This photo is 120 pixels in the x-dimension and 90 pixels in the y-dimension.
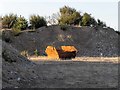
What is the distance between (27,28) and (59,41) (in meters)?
6.91

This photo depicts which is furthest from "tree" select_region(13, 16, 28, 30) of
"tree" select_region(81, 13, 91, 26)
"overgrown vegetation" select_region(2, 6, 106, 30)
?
"tree" select_region(81, 13, 91, 26)

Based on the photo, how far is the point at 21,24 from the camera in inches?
2194

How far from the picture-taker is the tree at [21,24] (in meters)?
55.5

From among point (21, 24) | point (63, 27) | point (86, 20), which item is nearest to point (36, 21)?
point (21, 24)

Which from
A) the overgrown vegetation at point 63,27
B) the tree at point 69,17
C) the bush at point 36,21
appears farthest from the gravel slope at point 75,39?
the tree at point 69,17

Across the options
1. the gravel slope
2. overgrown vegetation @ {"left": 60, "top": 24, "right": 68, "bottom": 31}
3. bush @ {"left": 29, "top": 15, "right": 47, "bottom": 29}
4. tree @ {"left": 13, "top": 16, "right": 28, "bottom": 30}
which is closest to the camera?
the gravel slope

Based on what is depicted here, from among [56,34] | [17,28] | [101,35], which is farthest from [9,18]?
[101,35]

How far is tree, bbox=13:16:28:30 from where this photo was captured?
55.5 metres

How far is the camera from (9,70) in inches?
738

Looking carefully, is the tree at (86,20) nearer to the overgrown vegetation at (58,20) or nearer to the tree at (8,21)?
the overgrown vegetation at (58,20)

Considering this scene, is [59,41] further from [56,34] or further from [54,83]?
[54,83]

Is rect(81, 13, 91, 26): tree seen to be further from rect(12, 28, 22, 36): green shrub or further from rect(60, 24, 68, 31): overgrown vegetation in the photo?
rect(12, 28, 22, 36): green shrub

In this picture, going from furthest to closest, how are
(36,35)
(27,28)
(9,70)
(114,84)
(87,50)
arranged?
1. (27,28)
2. (36,35)
3. (87,50)
4. (9,70)
5. (114,84)

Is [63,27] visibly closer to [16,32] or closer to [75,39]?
[75,39]
